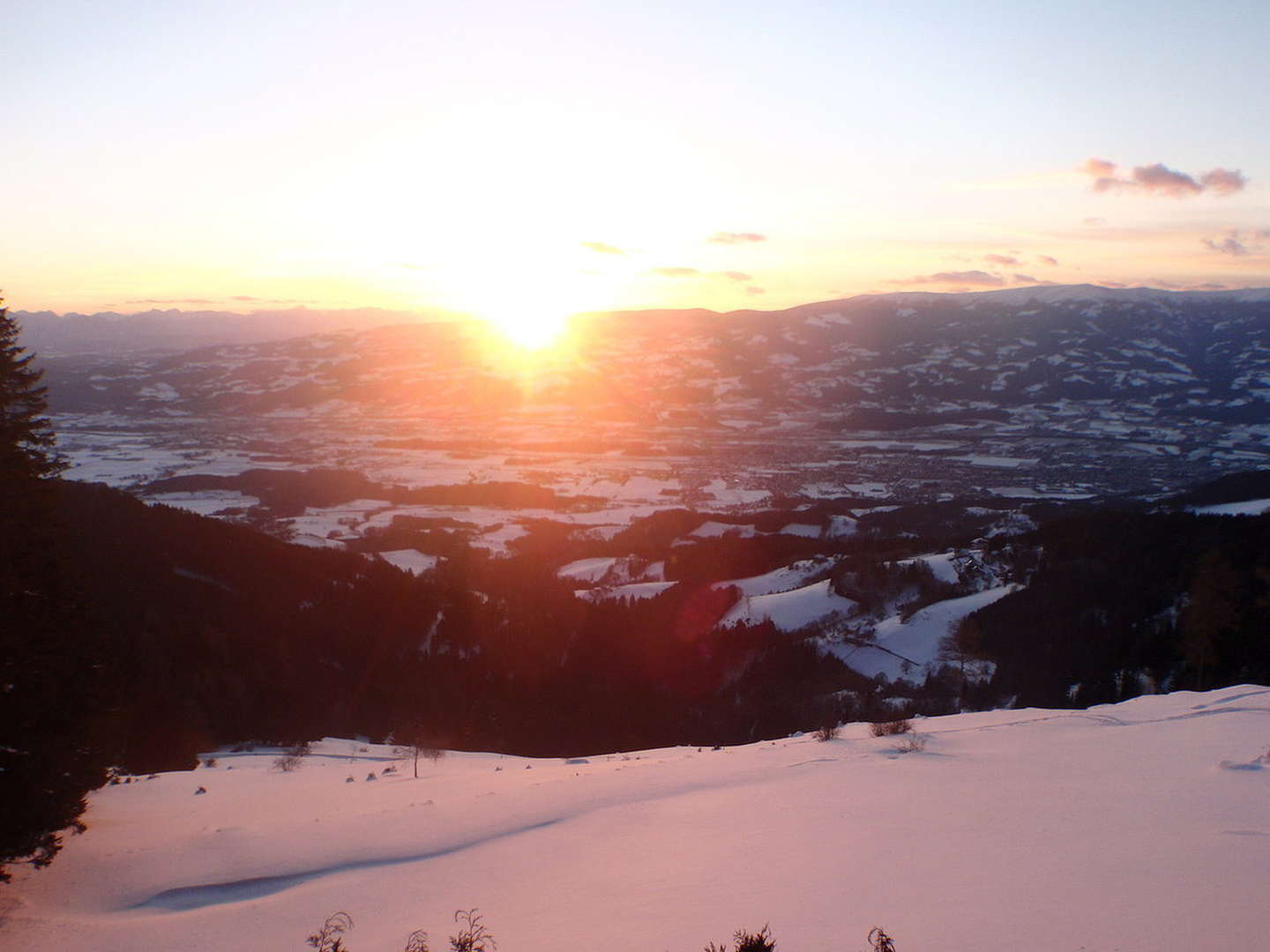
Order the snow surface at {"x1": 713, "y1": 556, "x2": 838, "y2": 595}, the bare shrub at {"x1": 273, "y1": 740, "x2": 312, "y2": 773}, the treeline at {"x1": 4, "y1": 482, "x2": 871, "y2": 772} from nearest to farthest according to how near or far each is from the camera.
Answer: the bare shrub at {"x1": 273, "y1": 740, "x2": 312, "y2": 773} → the treeline at {"x1": 4, "y1": 482, "x2": 871, "y2": 772} → the snow surface at {"x1": 713, "y1": 556, "x2": 838, "y2": 595}

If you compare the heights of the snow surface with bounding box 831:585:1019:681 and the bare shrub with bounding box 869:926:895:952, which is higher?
the bare shrub with bounding box 869:926:895:952

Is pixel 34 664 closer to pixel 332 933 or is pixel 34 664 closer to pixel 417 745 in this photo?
pixel 332 933

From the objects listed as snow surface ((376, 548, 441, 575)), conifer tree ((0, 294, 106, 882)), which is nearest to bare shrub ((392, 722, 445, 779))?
conifer tree ((0, 294, 106, 882))

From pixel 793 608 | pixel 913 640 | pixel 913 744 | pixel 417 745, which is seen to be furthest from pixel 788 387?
pixel 913 744

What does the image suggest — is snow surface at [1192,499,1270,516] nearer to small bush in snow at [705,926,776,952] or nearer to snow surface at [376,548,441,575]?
snow surface at [376,548,441,575]

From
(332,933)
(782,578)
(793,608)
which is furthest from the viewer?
(782,578)

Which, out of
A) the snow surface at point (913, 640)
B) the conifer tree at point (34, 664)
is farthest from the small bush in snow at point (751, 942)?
the snow surface at point (913, 640)

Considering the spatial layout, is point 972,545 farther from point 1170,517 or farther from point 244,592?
point 244,592

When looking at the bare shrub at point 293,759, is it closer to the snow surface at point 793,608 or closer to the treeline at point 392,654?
the treeline at point 392,654

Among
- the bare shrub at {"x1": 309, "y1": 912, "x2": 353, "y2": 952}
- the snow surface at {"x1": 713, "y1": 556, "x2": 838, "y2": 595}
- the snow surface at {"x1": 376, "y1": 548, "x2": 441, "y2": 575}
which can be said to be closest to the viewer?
the bare shrub at {"x1": 309, "y1": 912, "x2": 353, "y2": 952}
